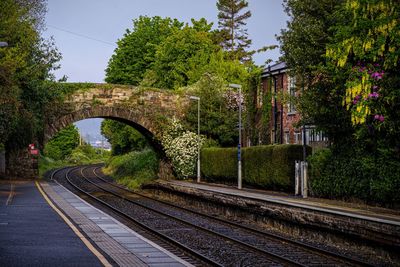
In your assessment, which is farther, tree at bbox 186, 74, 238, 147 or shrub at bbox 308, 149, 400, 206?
tree at bbox 186, 74, 238, 147

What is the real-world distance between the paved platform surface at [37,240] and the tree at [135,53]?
46.7 metres

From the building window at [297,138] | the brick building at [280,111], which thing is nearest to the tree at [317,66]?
the brick building at [280,111]

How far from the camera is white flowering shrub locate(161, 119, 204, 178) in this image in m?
47.0

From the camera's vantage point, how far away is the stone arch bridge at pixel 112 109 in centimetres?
4634

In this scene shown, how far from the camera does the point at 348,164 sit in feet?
80.6

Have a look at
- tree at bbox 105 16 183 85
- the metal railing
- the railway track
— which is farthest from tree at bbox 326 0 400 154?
tree at bbox 105 16 183 85

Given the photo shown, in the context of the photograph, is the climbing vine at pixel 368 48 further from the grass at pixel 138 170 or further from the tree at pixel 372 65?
the grass at pixel 138 170

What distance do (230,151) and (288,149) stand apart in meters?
9.42

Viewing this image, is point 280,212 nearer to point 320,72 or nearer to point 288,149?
point 320,72

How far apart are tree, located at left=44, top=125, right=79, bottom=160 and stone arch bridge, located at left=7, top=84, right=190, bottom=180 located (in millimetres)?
60314

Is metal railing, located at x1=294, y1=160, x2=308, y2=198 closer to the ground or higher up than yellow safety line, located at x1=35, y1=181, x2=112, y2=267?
higher up

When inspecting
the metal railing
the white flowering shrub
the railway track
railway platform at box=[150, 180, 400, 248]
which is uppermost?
the white flowering shrub

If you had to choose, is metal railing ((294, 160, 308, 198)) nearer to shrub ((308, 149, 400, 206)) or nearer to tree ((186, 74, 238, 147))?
shrub ((308, 149, 400, 206))

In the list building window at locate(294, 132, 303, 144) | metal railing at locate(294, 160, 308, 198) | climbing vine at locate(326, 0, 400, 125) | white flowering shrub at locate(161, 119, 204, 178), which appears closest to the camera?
climbing vine at locate(326, 0, 400, 125)
